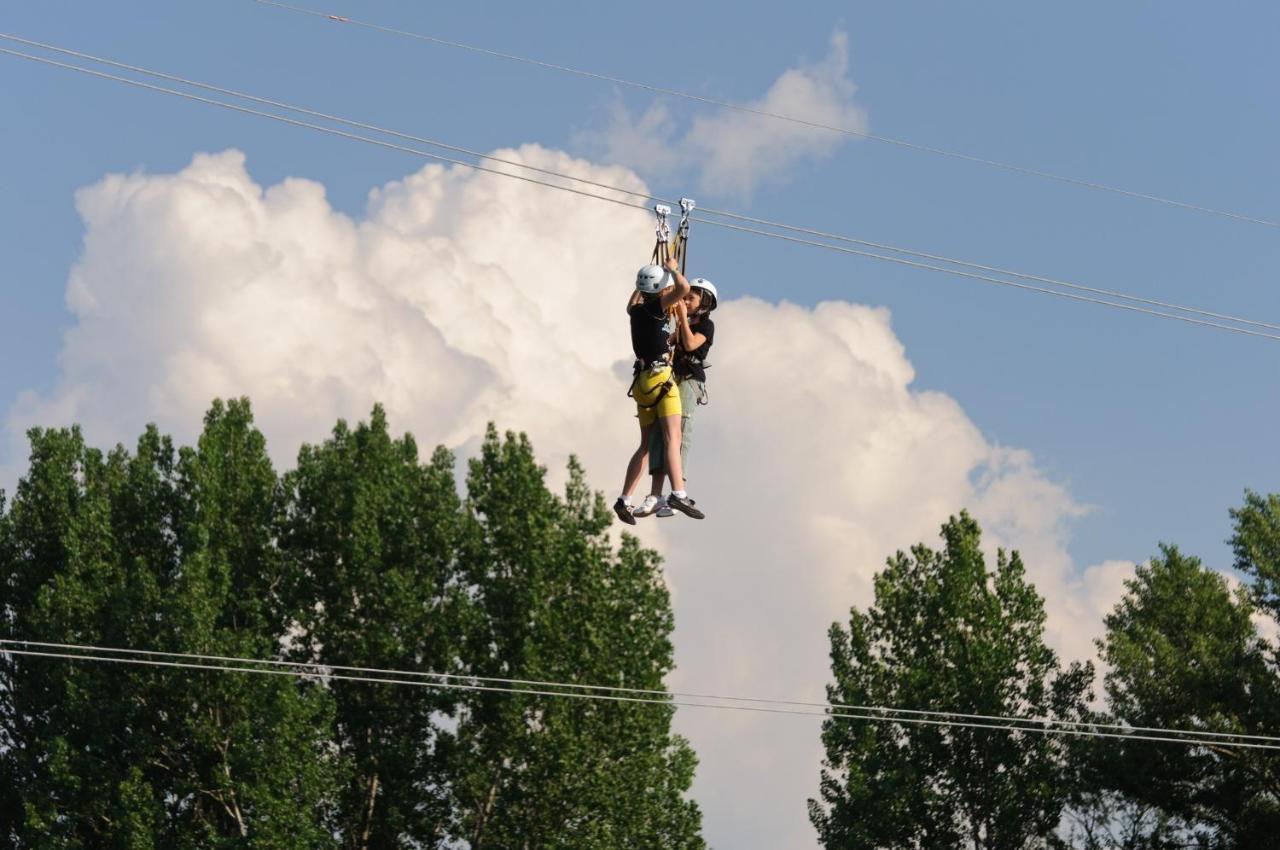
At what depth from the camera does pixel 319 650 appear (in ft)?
141

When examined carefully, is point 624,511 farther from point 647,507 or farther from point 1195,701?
point 1195,701

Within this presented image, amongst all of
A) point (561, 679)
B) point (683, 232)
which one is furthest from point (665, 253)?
point (561, 679)

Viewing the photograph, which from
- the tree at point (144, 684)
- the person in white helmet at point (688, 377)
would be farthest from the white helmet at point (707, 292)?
the tree at point (144, 684)

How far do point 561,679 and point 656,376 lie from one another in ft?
87.6

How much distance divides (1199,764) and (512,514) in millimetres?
17757

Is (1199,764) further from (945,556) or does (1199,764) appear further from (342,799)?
(342,799)

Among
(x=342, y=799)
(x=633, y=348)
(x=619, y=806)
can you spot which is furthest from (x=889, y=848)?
(x=633, y=348)

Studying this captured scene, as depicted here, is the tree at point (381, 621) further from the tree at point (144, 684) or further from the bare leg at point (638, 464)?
the bare leg at point (638, 464)

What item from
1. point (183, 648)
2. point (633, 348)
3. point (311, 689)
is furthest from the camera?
point (311, 689)

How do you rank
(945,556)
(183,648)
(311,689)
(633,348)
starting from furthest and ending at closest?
(945,556) < (311,689) < (183,648) < (633,348)

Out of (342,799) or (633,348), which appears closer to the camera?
(633,348)

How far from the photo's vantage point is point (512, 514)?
4266 cm

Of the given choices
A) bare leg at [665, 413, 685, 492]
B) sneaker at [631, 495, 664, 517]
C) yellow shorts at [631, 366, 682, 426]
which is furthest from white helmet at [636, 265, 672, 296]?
sneaker at [631, 495, 664, 517]

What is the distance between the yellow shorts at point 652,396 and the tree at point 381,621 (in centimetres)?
2744
